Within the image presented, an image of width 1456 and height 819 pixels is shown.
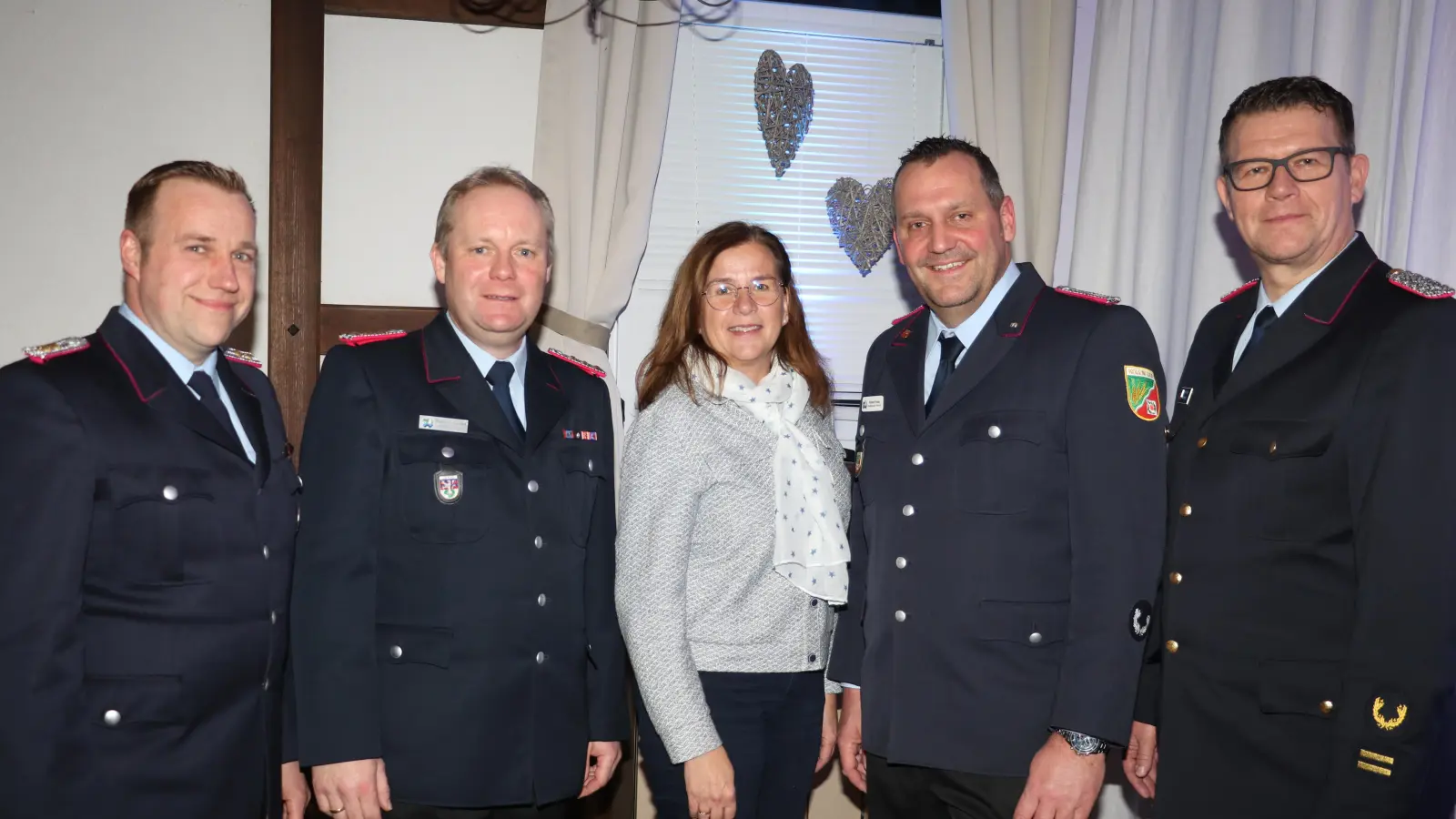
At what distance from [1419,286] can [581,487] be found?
65.0 inches

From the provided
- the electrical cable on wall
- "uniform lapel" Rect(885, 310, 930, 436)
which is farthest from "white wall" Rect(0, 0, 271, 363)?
"uniform lapel" Rect(885, 310, 930, 436)

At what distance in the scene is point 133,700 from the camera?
1.72 metres

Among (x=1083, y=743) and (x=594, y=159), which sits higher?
(x=594, y=159)

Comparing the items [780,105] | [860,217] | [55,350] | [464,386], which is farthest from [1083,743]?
[780,105]

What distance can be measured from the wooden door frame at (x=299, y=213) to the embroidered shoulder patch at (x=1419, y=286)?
241 cm

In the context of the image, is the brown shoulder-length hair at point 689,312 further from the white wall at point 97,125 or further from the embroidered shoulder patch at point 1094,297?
the white wall at point 97,125

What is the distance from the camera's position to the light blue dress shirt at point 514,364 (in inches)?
85.6

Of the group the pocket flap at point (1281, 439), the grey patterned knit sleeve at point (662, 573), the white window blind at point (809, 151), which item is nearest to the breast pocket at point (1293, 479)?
the pocket flap at point (1281, 439)

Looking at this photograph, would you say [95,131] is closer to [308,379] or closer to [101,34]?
[101,34]

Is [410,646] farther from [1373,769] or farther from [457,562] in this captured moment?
[1373,769]

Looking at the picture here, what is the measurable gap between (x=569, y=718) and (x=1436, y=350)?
174cm

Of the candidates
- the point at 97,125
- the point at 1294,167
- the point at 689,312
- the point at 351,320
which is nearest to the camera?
the point at 1294,167

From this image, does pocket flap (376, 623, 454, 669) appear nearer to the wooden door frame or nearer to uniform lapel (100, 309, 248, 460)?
uniform lapel (100, 309, 248, 460)

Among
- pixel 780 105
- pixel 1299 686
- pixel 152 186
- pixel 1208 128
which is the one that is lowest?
pixel 1299 686
